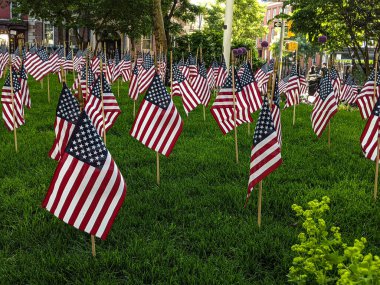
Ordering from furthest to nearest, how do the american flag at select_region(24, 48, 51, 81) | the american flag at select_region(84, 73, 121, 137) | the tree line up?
the tree → the american flag at select_region(24, 48, 51, 81) → the american flag at select_region(84, 73, 121, 137)

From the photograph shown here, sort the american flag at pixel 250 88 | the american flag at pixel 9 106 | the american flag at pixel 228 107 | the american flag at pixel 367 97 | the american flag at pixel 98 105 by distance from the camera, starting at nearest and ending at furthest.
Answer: the american flag at pixel 98 105, the american flag at pixel 228 107, the american flag at pixel 250 88, the american flag at pixel 9 106, the american flag at pixel 367 97

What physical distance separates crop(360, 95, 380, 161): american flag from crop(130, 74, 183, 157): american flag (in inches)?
108

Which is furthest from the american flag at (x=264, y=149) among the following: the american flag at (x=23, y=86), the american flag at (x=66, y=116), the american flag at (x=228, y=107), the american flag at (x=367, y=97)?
the american flag at (x=23, y=86)

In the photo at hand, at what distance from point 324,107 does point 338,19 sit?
1059 centimetres

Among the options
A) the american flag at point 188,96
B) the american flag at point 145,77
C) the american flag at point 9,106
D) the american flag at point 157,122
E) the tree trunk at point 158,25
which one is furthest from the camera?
the tree trunk at point 158,25

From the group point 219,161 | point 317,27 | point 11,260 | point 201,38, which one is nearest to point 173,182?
point 219,161

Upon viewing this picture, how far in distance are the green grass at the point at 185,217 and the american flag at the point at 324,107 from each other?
505mm

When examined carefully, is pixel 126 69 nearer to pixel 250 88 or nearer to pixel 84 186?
pixel 250 88

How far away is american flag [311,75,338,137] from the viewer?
8.90m

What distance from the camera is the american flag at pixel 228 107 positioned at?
335 inches

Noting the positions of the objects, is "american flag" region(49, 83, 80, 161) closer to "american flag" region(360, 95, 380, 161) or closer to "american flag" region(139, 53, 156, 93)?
"american flag" region(360, 95, 380, 161)

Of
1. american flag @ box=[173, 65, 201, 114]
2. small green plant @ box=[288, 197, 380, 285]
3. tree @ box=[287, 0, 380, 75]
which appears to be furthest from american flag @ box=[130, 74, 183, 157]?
tree @ box=[287, 0, 380, 75]

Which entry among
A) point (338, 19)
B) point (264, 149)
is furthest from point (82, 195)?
point (338, 19)

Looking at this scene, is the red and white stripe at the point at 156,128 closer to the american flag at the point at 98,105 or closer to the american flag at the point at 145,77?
the american flag at the point at 98,105
